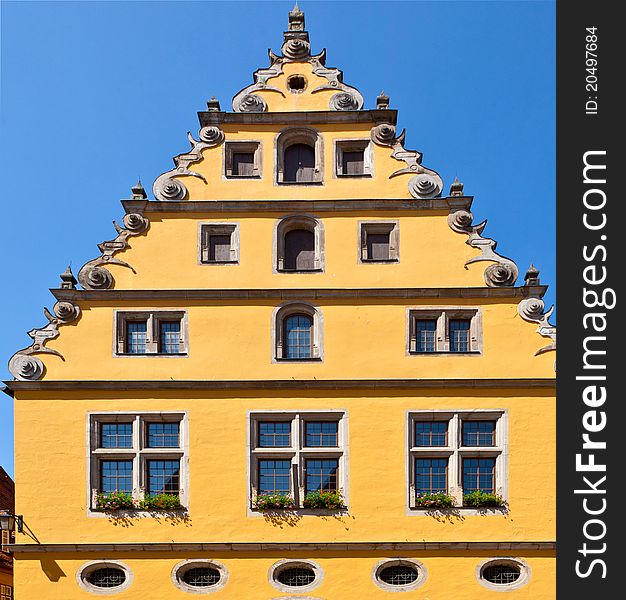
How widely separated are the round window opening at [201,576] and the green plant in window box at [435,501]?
181 inches

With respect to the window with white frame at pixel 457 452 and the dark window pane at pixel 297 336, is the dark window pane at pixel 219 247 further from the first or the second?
the window with white frame at pixel 457 452


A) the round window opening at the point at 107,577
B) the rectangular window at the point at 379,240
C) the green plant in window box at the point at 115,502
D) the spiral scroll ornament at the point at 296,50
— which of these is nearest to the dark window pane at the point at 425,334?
the rectangular window at the point at 379,240

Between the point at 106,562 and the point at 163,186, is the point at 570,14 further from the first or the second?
the point at 106,562

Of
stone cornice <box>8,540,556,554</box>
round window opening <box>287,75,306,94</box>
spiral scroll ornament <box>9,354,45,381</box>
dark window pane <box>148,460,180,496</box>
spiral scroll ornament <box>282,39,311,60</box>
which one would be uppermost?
spiral scroll ornament <box>282,39,311,60</box>

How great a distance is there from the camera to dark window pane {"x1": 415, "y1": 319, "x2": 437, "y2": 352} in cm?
1806

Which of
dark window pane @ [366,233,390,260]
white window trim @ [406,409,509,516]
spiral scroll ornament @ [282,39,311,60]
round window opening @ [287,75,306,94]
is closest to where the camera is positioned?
A: white window trim @ [406,409,509,516]

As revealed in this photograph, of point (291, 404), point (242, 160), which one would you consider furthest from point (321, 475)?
point (242, 160)

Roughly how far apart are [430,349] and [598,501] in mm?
5060

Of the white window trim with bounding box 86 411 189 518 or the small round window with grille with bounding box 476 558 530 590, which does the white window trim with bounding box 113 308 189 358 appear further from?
the small round window with grille with bounding box 476 558 530 590

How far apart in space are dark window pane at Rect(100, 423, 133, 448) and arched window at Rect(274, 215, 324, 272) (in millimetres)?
4933

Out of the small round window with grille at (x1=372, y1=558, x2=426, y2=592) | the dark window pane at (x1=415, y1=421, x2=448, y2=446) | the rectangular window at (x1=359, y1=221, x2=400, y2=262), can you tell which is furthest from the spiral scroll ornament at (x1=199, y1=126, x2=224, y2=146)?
the small round window with grille at (x1=372, y1=558, x2=426, y2=592)

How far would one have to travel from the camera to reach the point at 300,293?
1808 centimetres

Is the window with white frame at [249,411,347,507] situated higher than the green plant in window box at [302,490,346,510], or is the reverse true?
the window with white frame at [249,411,347,507]

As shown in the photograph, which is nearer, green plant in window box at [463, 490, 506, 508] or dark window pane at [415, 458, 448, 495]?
green plant in window box at [463, 490, 506, 508]
